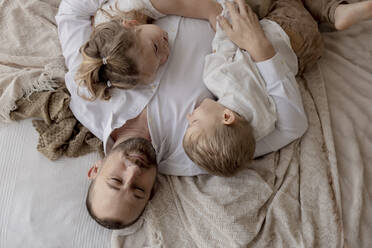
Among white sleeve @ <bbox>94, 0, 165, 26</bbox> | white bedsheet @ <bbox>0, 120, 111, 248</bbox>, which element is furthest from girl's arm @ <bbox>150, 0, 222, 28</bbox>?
white bedsheet @ <bbox>0, 120, 111, 248</bbox>

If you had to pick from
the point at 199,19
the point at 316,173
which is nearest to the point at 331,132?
the point at 316,173

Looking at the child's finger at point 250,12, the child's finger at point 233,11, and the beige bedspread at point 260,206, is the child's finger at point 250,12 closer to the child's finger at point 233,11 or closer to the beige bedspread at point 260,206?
the child's finger at point 233,11

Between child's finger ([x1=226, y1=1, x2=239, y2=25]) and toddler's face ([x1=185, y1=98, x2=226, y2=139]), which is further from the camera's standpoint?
child's finger ([x1=226, y1=1, x2=239, y2=25])

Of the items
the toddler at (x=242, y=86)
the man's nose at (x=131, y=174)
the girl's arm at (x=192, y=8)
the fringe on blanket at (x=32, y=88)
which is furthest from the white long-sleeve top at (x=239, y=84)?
the fringe on blanket at (x=32, y=88)

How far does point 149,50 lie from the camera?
1.14m

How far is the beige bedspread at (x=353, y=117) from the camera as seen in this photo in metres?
1.12

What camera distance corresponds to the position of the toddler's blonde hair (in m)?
1.04

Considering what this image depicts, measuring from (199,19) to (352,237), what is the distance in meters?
0.91

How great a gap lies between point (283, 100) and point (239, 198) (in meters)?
0.35

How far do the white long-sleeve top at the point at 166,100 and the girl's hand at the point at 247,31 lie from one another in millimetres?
50

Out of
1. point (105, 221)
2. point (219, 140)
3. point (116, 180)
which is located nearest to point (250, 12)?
point (219, 140)

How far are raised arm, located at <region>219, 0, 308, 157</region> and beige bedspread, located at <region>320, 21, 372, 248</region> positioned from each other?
0.53 ft

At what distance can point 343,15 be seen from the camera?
Result: 47.3 inches

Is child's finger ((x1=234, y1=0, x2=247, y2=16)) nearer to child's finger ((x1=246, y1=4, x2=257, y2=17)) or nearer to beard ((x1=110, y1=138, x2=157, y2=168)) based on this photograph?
child's finger ((x1=246, y1=4, x2=257, y2=17))
